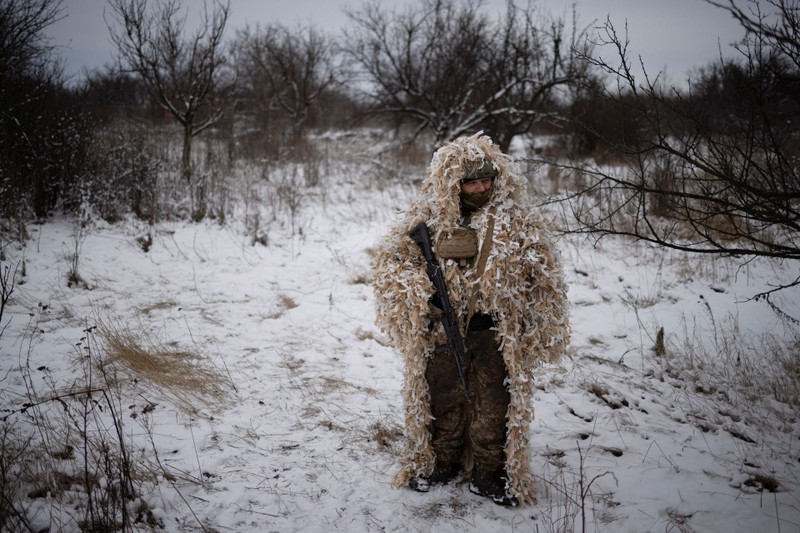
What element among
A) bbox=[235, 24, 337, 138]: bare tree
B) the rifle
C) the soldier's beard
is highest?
bbox=[235, 24, 337, 138]: bare tree

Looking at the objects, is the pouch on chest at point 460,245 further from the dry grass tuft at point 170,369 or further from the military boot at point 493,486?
the dry grass tuft at point 170,369

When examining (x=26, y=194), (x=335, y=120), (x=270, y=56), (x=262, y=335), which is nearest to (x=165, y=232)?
(x=26, y=194)

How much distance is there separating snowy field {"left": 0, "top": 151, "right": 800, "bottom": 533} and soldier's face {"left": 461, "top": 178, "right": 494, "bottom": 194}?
4.69 ft

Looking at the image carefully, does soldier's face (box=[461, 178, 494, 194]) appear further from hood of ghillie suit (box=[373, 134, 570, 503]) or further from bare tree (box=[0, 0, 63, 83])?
bare tree (box=[0, 0, 63, 83])

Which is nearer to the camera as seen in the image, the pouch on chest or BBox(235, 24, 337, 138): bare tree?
the pouch on chest

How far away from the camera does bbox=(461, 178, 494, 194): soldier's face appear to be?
86.2 inches

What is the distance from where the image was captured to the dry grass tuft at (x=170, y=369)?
315 centimetres

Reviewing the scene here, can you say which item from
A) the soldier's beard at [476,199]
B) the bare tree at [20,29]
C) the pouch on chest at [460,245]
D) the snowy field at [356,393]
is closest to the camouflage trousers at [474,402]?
the snowy field at [356,393]

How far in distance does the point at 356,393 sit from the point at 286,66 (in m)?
14.6

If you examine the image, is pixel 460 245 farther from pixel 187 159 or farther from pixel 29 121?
pixel 187 159

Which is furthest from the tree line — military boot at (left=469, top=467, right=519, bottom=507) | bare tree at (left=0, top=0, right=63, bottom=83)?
military boot at (left=469, top=467, right=519, bottom=507)

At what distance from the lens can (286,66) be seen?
48.5 feet

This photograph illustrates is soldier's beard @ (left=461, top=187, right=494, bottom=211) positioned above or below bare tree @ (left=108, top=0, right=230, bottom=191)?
below

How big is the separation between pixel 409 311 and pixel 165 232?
5892mm
